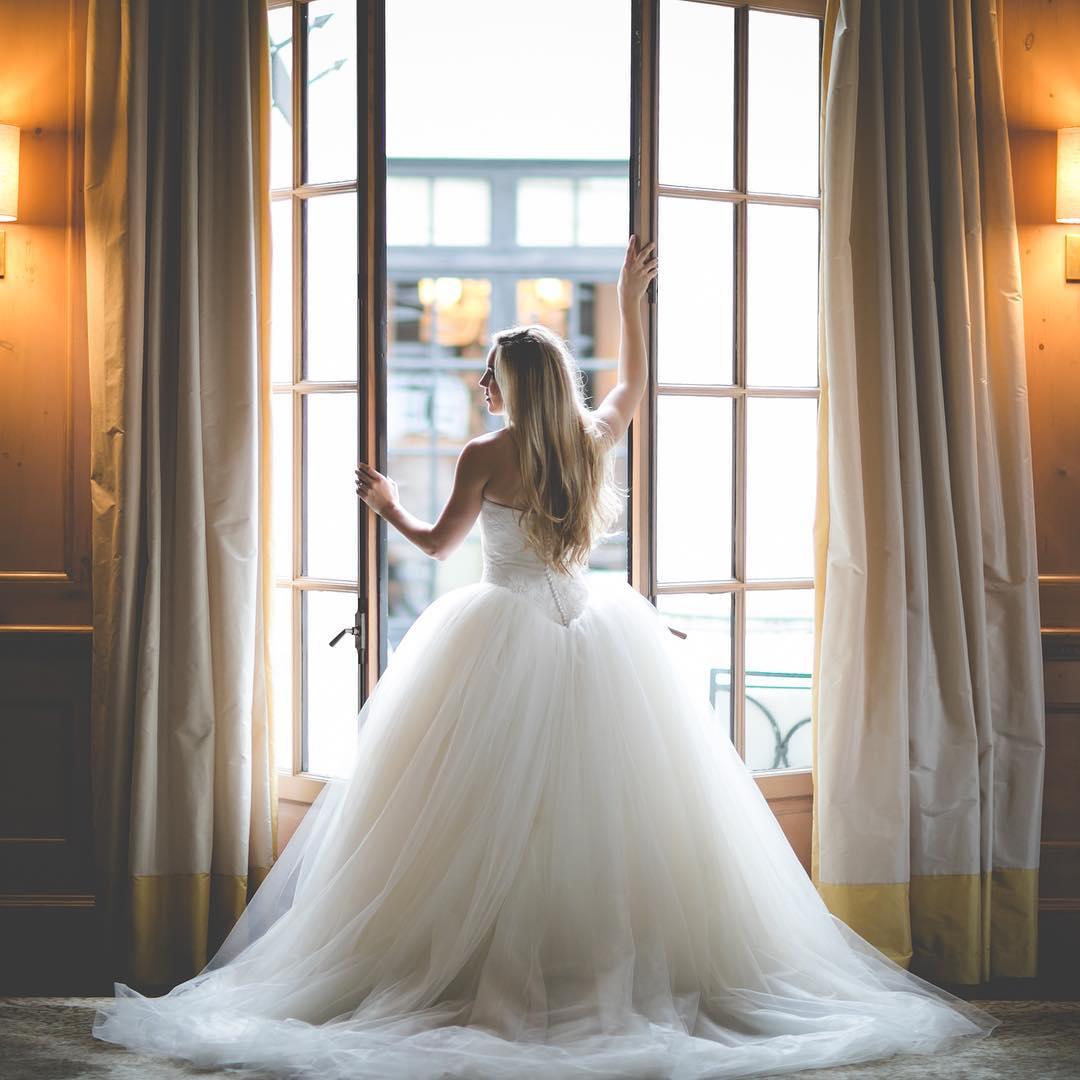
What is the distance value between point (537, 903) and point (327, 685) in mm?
871

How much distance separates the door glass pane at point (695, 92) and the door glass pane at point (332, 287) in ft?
2.56

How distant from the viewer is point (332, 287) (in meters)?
2.58

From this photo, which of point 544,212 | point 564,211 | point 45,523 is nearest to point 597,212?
point 564,211

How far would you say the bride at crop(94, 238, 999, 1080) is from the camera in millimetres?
1909

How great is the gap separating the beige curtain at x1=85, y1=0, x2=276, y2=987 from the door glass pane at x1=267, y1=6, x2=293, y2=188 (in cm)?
11

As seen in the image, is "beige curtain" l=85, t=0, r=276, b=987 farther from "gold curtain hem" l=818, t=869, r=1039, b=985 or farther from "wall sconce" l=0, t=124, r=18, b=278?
"gold curtain hem" l=818, t=869, r=1039, b=985

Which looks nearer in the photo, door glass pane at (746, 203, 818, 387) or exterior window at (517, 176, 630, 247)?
door glass pane at (746, 203, 818, 387)

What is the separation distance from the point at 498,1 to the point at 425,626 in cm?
436

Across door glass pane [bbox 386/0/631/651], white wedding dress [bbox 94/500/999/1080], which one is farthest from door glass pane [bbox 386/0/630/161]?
white wedding dress [bbox 94/500/999/1080]

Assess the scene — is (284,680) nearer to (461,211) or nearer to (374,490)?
(374,490)

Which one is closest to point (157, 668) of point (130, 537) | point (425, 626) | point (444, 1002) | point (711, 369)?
point (130, 537)

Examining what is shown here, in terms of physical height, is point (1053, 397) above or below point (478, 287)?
below

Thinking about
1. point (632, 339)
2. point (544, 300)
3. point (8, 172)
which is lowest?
point (632, 339)

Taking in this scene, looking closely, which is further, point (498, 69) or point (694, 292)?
point (498, 69)
